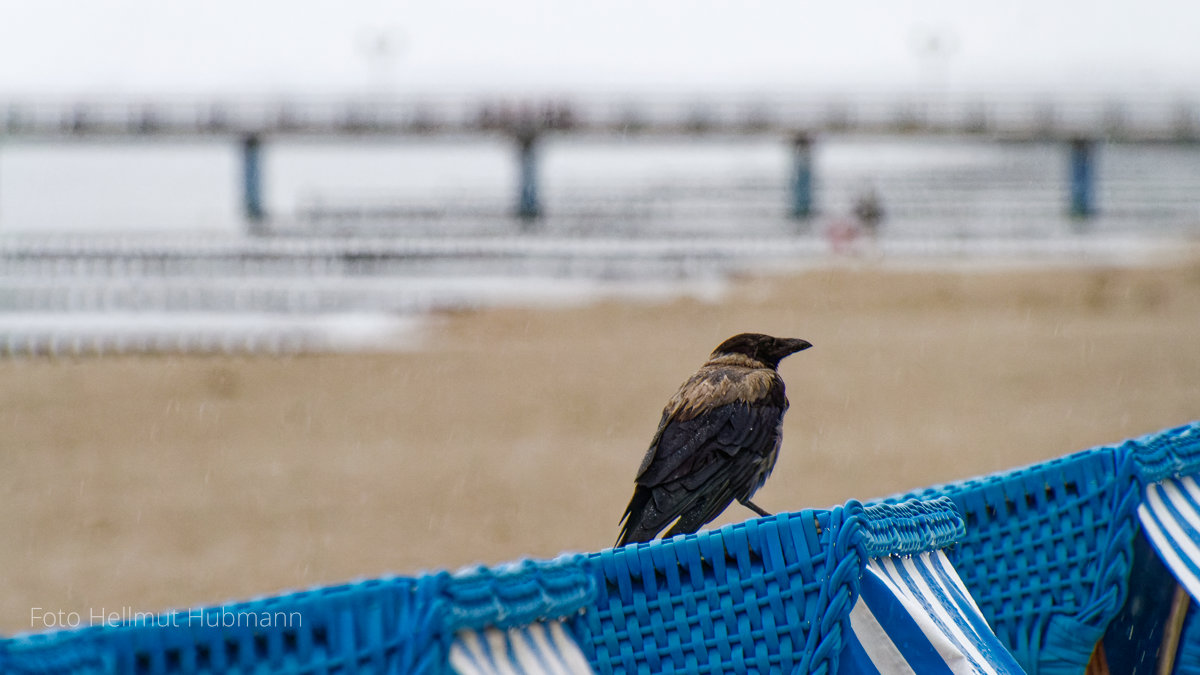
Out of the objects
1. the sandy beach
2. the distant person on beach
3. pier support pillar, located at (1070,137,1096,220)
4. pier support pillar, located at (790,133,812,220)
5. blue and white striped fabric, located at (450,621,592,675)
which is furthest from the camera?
pier support pillar, located at (790,133,812,220)

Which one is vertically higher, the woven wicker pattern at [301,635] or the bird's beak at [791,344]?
the bird's beak at [791,344]

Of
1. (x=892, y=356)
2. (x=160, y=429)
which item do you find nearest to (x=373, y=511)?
(x=160, y=429)

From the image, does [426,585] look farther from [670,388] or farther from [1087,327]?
[1087,327]

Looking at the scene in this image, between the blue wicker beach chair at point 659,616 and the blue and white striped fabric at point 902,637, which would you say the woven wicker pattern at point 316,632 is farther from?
the blue and white striped fabric at point 902,637

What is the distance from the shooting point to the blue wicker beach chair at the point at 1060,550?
190 cm

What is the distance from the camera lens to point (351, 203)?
178 ft

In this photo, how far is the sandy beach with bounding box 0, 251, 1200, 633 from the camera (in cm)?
738

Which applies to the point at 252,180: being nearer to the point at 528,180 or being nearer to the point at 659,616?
the point at 528,180

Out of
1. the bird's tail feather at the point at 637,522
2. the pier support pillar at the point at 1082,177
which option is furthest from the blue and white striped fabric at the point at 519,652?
the pier support pillar at the point at 1082,177

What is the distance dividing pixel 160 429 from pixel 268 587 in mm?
5274

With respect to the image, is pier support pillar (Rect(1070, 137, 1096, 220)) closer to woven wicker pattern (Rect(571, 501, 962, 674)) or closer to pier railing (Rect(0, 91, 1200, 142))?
pier railing (Rect(0, 91, 1200, 142))

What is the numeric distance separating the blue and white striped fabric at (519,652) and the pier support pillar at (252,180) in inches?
1879

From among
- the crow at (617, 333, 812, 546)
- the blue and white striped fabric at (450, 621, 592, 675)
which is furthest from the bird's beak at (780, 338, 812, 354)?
the blue and white striped fabric at (450, 621, 592, 675)

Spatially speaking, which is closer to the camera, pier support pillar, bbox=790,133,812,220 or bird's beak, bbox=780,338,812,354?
bird's beak, bbox=780,338,812,354
